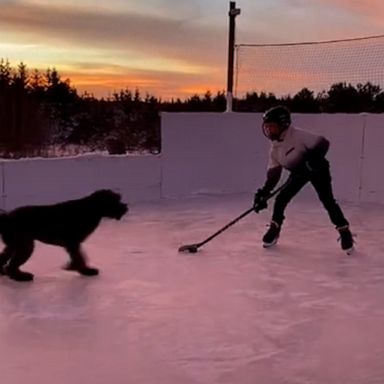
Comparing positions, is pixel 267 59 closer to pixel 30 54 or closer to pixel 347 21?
pixel 347 21

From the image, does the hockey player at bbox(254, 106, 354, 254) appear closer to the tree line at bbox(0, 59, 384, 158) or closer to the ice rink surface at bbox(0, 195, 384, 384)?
the ice rink surface at bbox(0, 195, 384, 384)

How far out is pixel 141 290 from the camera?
4.17 metres

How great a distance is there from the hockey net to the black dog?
4628 mm

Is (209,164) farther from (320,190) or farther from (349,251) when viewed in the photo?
(349,251)

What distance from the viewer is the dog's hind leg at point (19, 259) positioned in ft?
14.4

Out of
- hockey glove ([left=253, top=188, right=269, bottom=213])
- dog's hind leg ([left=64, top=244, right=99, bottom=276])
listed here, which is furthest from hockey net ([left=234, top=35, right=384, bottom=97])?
dog's hind leg ([left=64, top=244, right=99, bottom=276])

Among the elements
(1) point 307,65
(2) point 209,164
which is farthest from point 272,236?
(1) point 307,65

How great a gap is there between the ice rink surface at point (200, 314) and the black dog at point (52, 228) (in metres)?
0.11

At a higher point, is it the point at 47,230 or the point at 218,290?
the point at 47,230

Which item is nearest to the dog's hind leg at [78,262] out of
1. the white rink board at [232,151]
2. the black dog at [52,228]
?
the black dog at [52,228]

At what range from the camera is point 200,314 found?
3.69 m

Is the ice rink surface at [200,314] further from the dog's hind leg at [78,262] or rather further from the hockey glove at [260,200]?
the hockey glove at [260,200]

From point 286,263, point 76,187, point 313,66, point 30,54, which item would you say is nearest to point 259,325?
point 286,263

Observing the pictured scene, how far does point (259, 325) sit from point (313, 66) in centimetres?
560
